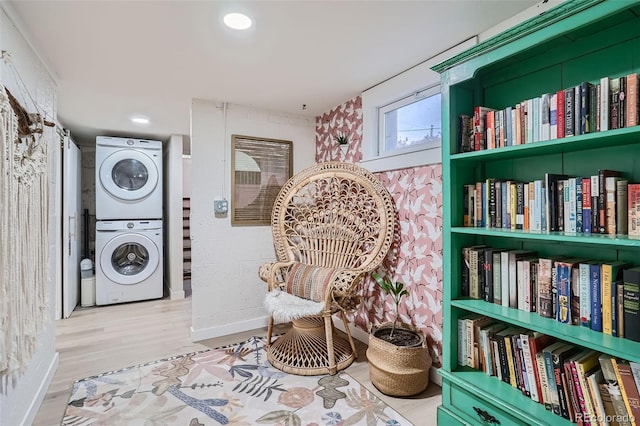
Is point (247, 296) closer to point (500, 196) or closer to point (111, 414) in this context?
point (111, 414)

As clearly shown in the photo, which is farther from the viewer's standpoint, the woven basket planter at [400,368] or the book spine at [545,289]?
the woven basket planter at [400,368]

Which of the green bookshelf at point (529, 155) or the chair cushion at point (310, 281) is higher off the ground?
the green bookshelf at point (529, 155)

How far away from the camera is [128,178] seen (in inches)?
162

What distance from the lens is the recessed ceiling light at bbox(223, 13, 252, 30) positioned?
5.32ft

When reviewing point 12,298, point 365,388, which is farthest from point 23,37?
point 365,388

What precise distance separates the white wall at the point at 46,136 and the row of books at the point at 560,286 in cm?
230

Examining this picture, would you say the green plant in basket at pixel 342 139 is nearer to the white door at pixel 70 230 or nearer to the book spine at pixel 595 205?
the book spine at pixel 595 205

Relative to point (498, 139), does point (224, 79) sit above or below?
above

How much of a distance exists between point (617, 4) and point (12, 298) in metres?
2.53

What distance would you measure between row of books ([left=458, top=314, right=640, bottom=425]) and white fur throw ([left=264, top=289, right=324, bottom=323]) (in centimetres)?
97

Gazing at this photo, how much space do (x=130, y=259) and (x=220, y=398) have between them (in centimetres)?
293

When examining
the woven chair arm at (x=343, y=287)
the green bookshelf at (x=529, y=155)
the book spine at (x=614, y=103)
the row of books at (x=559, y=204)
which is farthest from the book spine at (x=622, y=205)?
the woven chair arm at (x=343, y=287)

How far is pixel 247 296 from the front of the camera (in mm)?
3115

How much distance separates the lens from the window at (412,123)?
2.26 m
